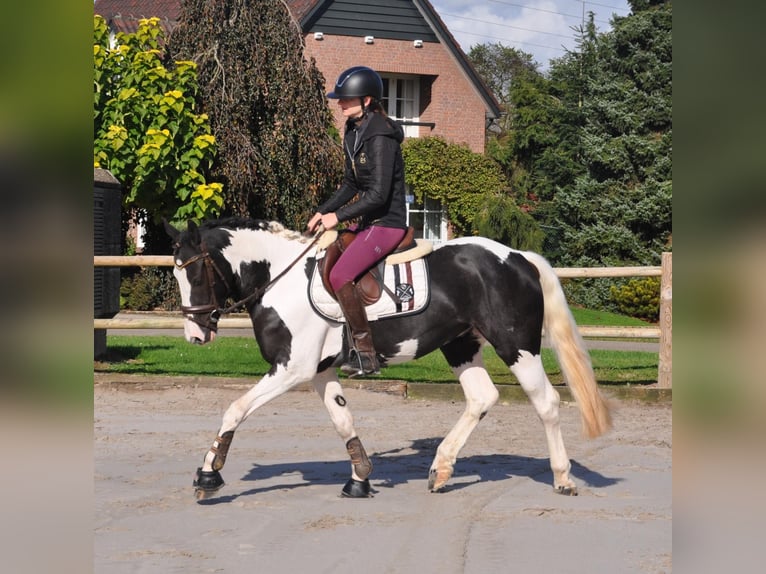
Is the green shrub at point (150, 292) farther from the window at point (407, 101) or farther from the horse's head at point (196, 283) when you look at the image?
the horse's head at point (196, 283)

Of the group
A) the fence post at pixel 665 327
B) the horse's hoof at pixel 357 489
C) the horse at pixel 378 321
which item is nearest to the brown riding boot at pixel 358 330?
the horse at pixel 378 321

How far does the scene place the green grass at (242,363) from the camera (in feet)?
40.8

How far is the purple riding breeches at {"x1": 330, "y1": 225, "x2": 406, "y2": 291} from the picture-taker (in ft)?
20.6

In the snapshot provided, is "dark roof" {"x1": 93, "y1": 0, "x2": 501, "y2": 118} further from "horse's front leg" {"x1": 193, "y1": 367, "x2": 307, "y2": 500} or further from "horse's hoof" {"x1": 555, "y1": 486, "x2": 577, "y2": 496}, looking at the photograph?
"horse's hoof" {"x1": 555, "y1": 486, "x2": 577, "y2": 496}

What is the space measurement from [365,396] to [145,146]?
11.3 meters

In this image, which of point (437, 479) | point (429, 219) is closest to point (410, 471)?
point (437, 479)

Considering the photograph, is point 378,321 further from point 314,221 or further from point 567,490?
point 567,490

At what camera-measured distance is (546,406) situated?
6559 millimetres

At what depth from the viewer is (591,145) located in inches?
1124

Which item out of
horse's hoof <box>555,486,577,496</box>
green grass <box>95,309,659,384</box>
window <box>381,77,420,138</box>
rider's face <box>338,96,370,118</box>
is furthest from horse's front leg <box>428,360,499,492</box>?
window <box>381,77,420,138</box>

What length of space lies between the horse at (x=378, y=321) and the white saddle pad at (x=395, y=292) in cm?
4

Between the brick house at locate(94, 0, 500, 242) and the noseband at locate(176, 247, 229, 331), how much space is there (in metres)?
24.4

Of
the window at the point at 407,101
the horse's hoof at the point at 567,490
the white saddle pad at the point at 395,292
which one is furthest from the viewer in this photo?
the window at the point at 407,101
